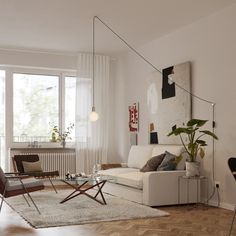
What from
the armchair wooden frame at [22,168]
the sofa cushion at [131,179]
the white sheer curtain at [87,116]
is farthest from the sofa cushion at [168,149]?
the white sheer curtain at [87,116]

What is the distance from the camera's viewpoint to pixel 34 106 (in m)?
9.34

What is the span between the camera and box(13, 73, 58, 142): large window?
9.20m

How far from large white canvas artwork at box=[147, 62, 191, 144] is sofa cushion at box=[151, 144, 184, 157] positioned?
0.77ft

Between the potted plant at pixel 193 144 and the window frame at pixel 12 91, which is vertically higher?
the window frame at pixel 12 91

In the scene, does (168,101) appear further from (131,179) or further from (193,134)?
(131,179)

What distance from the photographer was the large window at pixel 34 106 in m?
9.20

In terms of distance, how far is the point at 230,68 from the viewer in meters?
6.18

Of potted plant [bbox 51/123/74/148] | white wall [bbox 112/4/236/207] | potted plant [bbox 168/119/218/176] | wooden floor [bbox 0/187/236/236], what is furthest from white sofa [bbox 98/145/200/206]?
potted plant [bbox 51/123/74/148]

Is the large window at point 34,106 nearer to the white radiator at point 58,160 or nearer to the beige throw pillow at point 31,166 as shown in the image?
the white radiator at point 58,160

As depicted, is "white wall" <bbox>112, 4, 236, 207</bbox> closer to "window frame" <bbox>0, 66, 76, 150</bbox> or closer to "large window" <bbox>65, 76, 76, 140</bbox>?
"large window" <bbox>65, 76, 76, 140</bbox>

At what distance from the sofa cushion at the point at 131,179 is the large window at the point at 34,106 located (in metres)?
3.03

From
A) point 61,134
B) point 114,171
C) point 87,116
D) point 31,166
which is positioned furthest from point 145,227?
point 61,134

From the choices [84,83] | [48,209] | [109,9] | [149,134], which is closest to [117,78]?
[84,83]

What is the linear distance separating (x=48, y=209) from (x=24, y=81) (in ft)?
13.7
